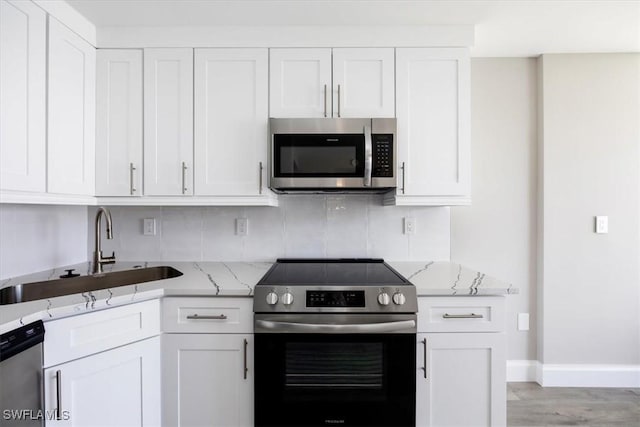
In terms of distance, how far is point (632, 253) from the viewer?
2.52 metres

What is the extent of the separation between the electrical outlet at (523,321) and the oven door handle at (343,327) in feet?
4.62

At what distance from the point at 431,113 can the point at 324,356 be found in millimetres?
1425

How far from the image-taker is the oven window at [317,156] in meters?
2.03

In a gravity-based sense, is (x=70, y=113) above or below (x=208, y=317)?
above

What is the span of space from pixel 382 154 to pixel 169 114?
→ 123cm

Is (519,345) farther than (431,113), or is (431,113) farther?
(519,345)

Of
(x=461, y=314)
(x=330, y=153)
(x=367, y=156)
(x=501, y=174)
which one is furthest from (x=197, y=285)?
(x=501, y=174)

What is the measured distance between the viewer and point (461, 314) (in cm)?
168

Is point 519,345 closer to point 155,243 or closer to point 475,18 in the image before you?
point 475,18

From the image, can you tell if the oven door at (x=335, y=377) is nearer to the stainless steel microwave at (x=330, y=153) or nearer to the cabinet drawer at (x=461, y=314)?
the cabinet drawer at (x=461, y=314)

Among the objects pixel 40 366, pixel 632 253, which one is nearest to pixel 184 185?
pixel 40 366

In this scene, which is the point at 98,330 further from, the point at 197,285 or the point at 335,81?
the point at 335,81

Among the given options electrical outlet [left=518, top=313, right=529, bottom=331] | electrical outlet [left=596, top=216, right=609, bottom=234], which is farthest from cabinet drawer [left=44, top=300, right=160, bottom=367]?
electrical outlet [left=596, top=216, right=609, bottom=234]

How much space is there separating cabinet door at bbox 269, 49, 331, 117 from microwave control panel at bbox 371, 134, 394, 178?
0.32 m
